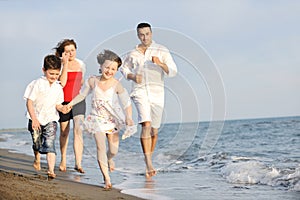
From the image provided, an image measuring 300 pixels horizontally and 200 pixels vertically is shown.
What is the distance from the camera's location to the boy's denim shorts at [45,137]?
5.93 m

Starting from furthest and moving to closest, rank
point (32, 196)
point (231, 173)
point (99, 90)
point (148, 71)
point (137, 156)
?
point (137, 156) < point (231, 173) < point (148, 71) < point (99, 90) < point (32, 196)

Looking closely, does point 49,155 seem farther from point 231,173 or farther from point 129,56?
point 231,173

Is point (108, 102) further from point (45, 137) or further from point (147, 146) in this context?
point (147, 146)

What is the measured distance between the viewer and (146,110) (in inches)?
257

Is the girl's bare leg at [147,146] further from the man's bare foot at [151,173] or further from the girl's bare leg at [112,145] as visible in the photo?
the girl's bare leg at [112,145]

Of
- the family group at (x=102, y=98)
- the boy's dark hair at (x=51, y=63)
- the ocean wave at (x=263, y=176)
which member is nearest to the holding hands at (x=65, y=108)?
the family group at (x=102, y=98)

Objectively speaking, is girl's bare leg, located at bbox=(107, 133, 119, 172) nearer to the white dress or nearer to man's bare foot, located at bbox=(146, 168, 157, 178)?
the white dress

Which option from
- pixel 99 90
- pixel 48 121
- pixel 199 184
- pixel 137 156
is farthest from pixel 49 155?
pixel 137 156

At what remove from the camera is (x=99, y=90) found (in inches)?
233

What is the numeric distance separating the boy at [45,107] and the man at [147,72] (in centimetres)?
90

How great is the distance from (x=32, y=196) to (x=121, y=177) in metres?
2.76

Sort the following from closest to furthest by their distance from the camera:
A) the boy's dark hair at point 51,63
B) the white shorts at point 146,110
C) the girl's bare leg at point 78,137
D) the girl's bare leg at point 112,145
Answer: the boy's dark hair at point 51,63 → the girl's bare leg at point 112,145 → the white shorts at point 146,110 → the girl's bare leg at point 78,137

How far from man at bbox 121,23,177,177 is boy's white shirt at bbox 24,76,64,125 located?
930 millimetres

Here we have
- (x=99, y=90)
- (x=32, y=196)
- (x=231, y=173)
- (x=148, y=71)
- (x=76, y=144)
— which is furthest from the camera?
(x=231, y=173)
